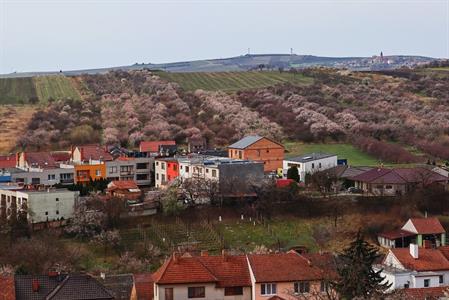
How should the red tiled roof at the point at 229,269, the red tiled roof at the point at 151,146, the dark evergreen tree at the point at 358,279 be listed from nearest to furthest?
1. the dark evergreen tree at the point at 358,279
2. the red tiled roof at the point at 229,269
3. the red tiled roof at the point at 151,146

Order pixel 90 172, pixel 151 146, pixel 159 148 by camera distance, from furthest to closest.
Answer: pixel 151 146 < pixel 159 148 < pixel 90 172

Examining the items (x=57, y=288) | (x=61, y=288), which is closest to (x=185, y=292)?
(x=61, y=288)

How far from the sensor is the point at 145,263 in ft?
119

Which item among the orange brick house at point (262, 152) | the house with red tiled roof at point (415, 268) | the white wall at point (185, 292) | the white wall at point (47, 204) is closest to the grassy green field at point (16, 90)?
the orange brick house at point (262, 152)

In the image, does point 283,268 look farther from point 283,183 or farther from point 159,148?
point 159,148

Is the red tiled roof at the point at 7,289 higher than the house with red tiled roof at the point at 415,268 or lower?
higher

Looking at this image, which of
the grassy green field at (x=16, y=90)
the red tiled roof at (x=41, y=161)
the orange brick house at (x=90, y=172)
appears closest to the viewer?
the orange brick house at (x=90, y=172)

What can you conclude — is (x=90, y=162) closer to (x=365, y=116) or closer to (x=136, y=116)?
(x=136, y=116)

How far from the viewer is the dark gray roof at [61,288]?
2653cm

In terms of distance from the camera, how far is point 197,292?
2669cm

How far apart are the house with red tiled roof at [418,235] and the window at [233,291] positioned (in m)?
14.1

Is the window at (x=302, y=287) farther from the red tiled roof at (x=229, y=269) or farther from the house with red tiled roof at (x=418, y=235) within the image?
the house with red tiled roof at (x=418, y=235)

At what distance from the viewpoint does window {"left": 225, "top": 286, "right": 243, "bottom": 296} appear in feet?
88.3

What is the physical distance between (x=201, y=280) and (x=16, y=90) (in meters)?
74.3
